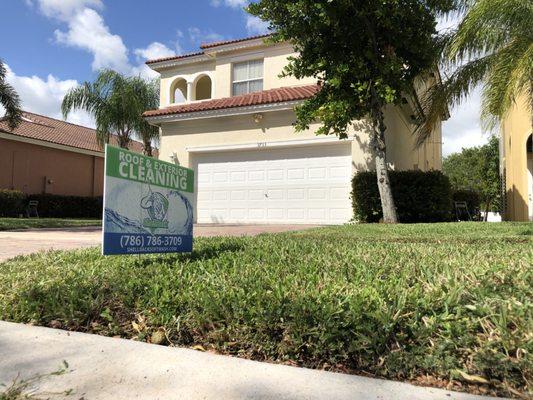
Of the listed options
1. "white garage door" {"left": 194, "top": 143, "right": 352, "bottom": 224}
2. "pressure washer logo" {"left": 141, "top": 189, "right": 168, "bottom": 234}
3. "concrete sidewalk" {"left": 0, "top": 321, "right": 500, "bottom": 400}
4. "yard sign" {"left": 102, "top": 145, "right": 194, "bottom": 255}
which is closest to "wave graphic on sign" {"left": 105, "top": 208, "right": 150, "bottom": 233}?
"yard sign" {"left": 102, "top": 145, "right": 194, "bottom": 255}

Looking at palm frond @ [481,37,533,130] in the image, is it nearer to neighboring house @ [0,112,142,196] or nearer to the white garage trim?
the white garage trim

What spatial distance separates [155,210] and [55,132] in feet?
88.7

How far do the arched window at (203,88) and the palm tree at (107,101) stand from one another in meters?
4.99

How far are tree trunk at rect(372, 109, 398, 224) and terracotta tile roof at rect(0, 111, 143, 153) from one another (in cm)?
1992

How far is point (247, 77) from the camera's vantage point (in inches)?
712

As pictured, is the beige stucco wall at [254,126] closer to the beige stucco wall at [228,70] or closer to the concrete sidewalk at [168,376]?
the beige stucco wall at [228,70]

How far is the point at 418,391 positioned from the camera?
2293 millimetres

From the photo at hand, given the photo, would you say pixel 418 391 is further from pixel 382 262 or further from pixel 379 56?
pixel 379 56

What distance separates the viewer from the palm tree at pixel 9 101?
1645cm

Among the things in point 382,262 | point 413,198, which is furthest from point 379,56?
point 382,262

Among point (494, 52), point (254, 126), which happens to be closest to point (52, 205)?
point (254, 126)

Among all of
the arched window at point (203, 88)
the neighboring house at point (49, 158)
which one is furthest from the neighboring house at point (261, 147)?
the neighboring house at point (49, 158)

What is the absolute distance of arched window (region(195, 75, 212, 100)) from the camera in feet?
66.0

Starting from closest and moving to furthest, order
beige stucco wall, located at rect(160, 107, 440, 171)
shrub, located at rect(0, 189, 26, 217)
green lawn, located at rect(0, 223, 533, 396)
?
green lawn, located at rect(0, 223, 533, 396) → beige stucco wall, located at rect(160, 107, 440, 171) → shrub, located at rect(0, 189, 26, 217)
